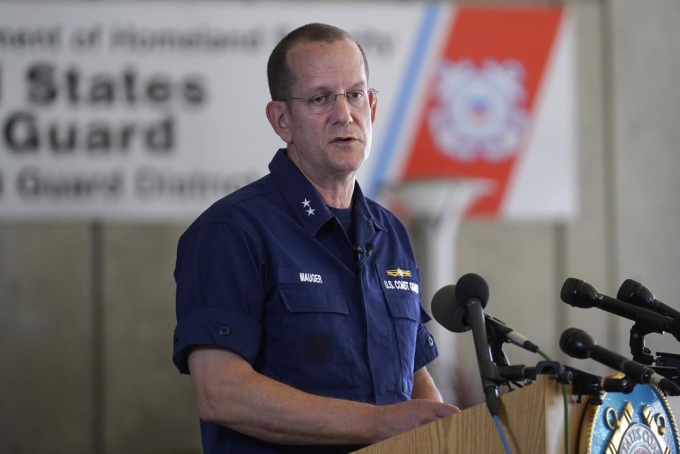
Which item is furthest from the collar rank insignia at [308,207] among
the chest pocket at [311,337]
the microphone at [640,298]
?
the microphone at [640,298]

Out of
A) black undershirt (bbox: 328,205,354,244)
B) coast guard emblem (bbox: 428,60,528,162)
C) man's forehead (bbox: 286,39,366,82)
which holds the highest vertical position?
coast guard emblem (bbox: 428,60,528,162)

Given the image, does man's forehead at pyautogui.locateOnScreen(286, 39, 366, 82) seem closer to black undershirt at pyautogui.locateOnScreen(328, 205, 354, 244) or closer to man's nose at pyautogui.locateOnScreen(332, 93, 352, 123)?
man's nose at pyautogui.locateOnScreen(332, 93, 352, 123)

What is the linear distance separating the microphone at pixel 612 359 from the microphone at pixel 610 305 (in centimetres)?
17

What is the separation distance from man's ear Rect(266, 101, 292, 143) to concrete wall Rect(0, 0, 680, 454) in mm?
3580

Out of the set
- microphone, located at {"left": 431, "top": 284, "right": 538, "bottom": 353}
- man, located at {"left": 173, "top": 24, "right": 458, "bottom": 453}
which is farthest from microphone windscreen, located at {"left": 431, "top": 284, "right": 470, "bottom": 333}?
man, located at {"left": 173, "top": 24, "right": 458, "bottom": 453}

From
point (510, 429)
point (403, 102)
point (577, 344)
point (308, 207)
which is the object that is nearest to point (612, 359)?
point (577, 344)

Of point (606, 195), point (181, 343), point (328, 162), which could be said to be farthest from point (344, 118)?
point (606, 195)

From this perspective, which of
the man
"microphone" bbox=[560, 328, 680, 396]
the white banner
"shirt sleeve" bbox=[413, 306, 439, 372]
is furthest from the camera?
the white banner

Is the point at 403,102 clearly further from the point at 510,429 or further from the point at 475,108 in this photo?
the point at 510,429

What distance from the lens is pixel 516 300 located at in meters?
6.03

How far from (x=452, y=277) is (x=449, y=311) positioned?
412 centimetres

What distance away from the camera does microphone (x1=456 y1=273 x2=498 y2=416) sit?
1423 mm

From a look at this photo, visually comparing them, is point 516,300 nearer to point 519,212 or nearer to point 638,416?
point 519,212

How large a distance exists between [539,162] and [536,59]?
617mm
